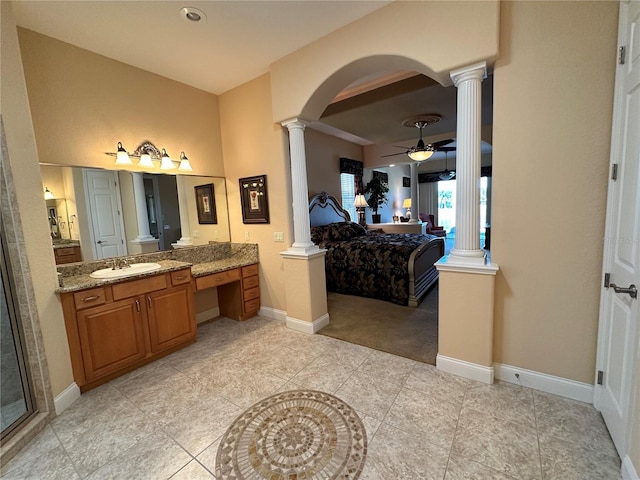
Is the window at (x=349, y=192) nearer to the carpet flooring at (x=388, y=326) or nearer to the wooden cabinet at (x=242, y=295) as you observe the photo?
the carpet flooring at (x=388, y=326)

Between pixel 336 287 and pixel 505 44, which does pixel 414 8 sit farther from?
pixel 336 287

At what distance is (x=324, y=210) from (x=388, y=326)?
3284mm

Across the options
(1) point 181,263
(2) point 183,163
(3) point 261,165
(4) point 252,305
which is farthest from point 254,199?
(4) point 252,305

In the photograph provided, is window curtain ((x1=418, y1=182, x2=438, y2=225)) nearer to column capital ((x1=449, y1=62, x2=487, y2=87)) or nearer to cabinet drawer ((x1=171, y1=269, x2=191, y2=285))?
column capital ((x1=449, y1=62, x2=487, y2=87))

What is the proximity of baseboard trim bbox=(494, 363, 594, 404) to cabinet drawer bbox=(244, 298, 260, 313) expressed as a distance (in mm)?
2657

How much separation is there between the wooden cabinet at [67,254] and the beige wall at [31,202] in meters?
0.44

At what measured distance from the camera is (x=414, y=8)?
6.84ft

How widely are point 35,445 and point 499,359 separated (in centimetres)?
323

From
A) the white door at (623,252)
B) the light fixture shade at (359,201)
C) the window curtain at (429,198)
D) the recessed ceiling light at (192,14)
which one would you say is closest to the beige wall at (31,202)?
the recessed ceiling light at (192,14)

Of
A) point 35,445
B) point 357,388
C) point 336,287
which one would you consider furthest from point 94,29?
point 336,287

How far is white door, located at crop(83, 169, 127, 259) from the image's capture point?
261 centimetres

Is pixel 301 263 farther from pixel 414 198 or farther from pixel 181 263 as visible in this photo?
pixel 414 198

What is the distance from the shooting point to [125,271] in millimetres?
2516

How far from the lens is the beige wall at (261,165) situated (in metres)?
3.17
